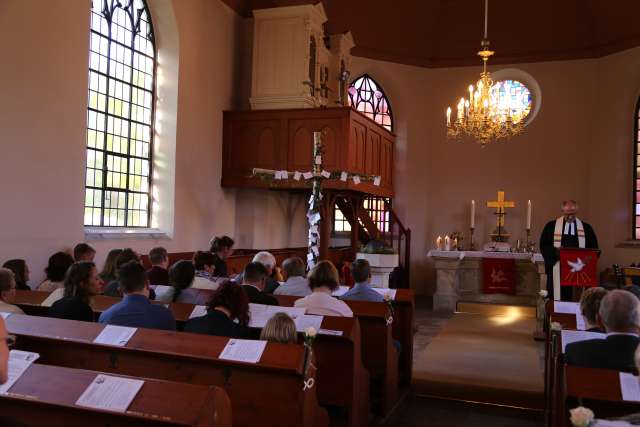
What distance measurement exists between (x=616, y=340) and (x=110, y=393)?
2555 mm

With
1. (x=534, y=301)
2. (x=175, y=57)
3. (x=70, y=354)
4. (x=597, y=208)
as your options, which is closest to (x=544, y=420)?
(x=70, y=354)

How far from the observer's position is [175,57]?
1021 cm

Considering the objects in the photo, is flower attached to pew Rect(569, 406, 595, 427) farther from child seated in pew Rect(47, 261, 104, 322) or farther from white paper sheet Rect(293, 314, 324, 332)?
child seated in pew Rect(47, 261, 104, 322)

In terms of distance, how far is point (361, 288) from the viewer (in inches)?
221

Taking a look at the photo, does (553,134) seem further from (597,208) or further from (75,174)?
(75,174)

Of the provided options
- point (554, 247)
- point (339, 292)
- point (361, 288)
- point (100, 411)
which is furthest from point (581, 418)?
point (554, 247)

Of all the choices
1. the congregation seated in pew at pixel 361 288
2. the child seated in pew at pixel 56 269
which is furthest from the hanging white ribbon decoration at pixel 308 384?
the child seated in pew at pixel 56 269

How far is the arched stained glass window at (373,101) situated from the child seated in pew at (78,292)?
1156 cm

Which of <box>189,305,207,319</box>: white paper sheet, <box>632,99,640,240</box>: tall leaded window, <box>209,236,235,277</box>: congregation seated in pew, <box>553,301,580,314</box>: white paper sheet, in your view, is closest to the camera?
<box>189,305,207,319</box>: white paper sheet

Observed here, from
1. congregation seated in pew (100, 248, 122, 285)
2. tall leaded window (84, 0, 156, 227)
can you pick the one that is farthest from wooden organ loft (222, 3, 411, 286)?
congregation seated in pew (100, 248, 122, 285)

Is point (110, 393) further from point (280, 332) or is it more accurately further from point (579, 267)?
point (579, 267)

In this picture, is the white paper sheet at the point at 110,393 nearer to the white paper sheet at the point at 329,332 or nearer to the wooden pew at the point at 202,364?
the wooden pew at the point at 202,364

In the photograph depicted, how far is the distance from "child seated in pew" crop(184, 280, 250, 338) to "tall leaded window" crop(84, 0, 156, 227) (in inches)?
223

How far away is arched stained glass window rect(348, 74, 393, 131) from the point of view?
15.3m
